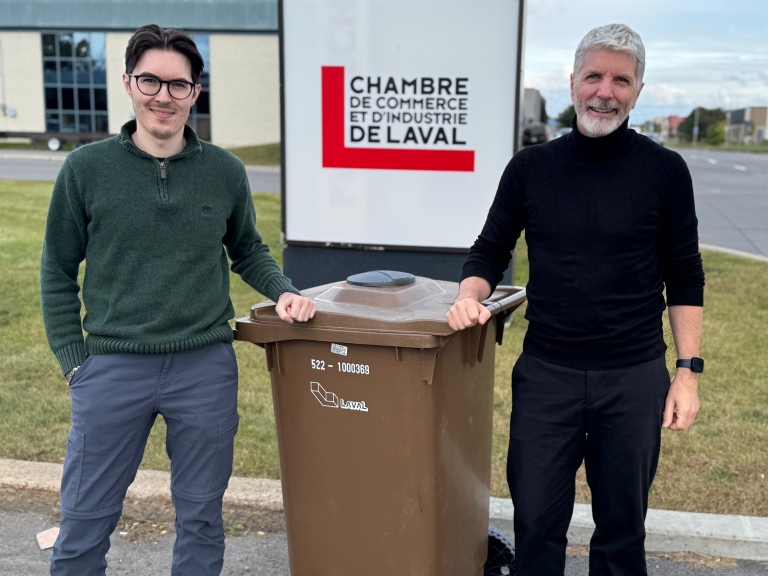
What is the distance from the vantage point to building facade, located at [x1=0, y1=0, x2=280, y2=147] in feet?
120

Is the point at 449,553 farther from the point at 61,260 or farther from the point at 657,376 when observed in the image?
the point at 61,260

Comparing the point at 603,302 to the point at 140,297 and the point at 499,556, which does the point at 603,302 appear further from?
the point at 140,297

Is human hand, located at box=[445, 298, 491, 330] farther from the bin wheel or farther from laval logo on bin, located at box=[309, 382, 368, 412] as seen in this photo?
the bin wheel

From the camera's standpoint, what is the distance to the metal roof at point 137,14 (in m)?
36.6

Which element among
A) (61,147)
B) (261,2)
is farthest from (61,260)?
A: (261,2)

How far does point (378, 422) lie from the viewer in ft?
7.97

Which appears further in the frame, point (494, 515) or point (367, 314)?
point (494, 515)

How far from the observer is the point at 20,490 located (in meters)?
3.66

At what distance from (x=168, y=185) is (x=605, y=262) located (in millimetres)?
1342

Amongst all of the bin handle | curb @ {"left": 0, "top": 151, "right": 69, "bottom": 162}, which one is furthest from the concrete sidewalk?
curb @ {"left": 0, "top": 151, "right": 69, "bottom": 162}

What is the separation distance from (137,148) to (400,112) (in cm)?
314

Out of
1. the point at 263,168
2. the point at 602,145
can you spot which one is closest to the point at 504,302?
the point at 602,145

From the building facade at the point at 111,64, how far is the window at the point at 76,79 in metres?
0.05

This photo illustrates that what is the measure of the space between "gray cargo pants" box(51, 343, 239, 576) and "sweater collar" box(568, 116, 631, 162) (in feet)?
4.25
